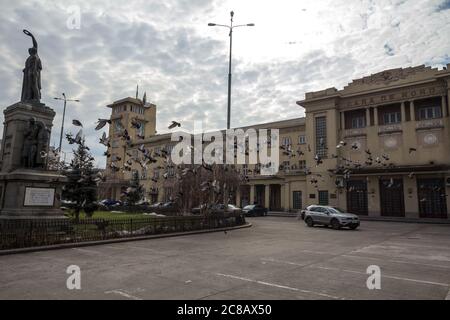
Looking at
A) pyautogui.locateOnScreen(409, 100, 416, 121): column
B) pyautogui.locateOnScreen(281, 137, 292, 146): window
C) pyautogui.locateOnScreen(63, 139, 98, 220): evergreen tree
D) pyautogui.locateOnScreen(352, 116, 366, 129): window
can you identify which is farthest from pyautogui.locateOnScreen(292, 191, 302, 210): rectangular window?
pyautogui.locateOnScreen(63, 139, 98, 220): evergreen tree

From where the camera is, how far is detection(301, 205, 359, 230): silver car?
2453 cm

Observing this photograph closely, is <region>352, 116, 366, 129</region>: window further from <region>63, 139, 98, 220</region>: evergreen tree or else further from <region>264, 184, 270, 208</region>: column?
<region>63, 139, 98, 220</region>: evergreen tree

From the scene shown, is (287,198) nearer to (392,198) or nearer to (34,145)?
(392,198)

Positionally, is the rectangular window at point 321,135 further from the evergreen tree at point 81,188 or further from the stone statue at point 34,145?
the stone statue at point 34,145

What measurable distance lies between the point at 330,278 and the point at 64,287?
20.3 feet

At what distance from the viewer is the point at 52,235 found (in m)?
13.1

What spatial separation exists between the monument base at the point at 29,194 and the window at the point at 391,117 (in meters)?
42.1

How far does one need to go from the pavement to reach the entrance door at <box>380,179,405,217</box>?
30.6 meters

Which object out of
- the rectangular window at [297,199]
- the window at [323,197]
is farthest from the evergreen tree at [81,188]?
the rectangular window at [297,199]

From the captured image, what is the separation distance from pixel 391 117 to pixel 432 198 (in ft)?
38.8

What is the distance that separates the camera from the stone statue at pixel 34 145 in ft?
50.3
